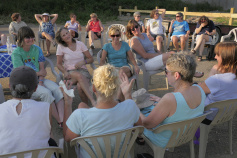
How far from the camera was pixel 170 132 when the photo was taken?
191cm

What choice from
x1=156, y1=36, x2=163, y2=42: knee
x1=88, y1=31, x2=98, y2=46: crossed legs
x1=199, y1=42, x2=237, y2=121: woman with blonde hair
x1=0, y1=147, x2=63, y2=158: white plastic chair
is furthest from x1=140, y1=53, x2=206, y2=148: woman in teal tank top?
x1=88, y1=31, x2=98, y2=46: crossed legs

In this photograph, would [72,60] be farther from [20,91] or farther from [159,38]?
[159,38]

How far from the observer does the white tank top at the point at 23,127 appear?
1.60 meters

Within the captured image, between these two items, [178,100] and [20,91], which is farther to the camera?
[178,100]

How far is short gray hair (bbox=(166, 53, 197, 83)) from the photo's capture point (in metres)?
1.93

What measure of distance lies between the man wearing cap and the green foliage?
14227mm

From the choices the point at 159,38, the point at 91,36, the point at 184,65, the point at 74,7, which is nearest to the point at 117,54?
the point at 184,65

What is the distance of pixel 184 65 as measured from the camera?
1.93 metres

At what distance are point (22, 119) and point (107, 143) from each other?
62cm

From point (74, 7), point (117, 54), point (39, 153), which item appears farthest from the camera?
point (74, 7)

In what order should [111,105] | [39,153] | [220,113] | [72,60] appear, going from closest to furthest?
[39,153] → [111,105] → [220,113] → [72,60]

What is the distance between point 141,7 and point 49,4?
9212 mm

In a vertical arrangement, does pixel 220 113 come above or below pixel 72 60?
below

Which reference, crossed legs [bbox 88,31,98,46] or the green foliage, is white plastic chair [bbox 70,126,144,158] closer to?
crossed legs [bbox 88,31,98,46]
